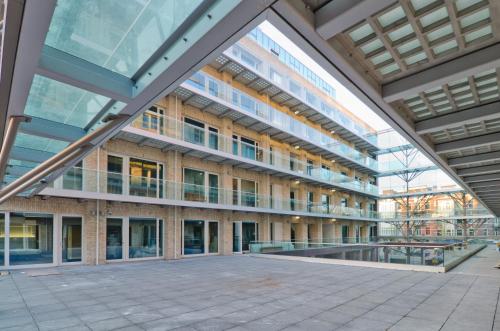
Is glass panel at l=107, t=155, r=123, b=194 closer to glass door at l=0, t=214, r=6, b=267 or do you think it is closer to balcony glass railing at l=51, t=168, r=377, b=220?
balcony glass railing at l=51, t=168, r=377, b=220

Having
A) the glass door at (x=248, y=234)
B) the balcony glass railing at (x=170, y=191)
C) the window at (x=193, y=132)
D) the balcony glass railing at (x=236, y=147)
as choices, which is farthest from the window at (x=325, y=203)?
the window at (x=193, y=132)

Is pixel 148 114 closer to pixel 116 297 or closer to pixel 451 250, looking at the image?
pixel 116 297

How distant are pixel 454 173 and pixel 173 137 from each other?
38.0 ft

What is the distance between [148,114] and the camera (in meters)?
15.8

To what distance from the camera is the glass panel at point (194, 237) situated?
1748 cm

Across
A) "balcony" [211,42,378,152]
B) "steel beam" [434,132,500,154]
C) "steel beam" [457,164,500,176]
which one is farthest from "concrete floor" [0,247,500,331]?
"balcony" [211,42,378,152]

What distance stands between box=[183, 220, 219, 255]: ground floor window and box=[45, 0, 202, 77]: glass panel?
15117mm

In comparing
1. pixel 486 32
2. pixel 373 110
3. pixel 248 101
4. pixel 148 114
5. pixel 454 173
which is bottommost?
pixel 454 173

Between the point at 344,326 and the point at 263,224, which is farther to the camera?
the point at 263,224

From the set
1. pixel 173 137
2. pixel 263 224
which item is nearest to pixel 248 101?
pixel 173 137

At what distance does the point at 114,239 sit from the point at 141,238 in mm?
1283

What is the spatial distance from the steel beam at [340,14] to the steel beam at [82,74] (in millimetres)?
2039

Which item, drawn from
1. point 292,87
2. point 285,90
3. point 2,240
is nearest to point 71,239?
point 2,240

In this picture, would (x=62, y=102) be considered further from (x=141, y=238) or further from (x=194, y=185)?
(x=194, y=185)
